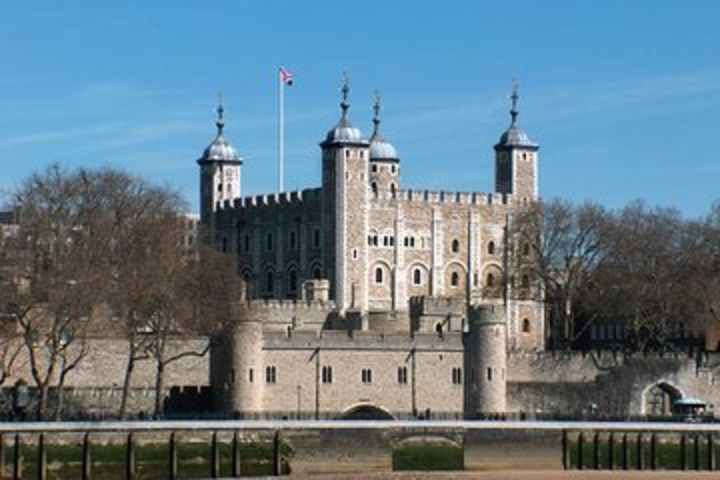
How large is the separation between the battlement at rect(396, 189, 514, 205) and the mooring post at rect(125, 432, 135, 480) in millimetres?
52922

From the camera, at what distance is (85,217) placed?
96.8 meters

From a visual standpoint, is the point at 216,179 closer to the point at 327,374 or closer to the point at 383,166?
the point at 383,166

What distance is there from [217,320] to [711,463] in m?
22.9

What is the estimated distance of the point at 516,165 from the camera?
126 m

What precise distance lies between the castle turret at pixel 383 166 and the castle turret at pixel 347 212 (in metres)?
3.67

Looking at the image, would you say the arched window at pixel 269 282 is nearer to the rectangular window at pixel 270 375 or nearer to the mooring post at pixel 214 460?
the rectangular window at pixel 270 375

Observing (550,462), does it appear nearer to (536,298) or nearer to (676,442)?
(676,442)

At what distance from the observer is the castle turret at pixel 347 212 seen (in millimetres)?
118438

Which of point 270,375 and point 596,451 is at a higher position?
point 270,375

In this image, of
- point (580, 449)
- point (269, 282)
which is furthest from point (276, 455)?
point (269, 282)

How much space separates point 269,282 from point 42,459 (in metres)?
58.4

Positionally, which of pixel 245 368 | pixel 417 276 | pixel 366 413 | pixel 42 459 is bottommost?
pixel 42 459

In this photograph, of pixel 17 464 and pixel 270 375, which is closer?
pixel 17 464

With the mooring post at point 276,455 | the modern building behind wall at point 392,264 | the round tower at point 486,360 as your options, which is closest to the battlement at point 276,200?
the modern building behind wall at point 392,264
